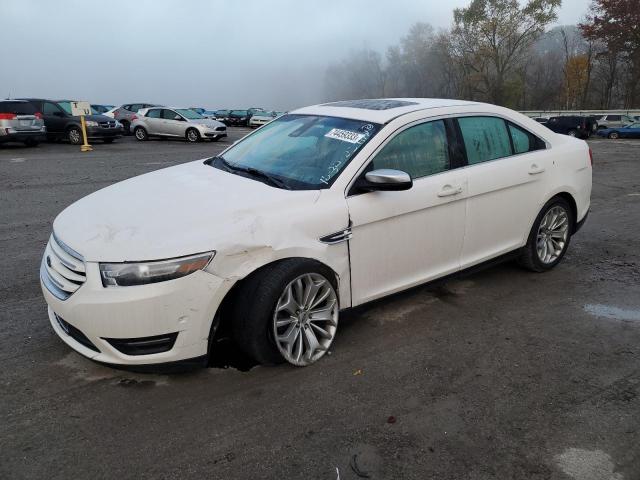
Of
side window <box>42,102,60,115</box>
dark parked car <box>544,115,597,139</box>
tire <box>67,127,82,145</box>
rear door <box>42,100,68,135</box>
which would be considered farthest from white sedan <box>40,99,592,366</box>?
dark parked car <box>544,115,597,139</box>

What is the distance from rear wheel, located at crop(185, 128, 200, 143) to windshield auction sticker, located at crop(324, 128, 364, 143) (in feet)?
65.1

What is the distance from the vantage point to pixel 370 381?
10.3 ft

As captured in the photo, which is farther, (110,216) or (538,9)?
(538,9)

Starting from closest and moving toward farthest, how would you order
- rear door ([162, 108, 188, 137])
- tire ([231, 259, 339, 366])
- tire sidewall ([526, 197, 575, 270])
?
tire ([231, 259, 339, 366]) < tire sidewall ([526, 197, 575, 270]) < rear door ([162, 108, 188, 137])

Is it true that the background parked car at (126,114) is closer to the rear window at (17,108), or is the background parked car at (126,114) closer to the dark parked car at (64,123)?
the dark parked car at (64,123)

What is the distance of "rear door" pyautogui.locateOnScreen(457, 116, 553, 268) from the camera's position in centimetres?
407

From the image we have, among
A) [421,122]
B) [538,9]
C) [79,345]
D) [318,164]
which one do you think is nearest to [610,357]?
[421,122]

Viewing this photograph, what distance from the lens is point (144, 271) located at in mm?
2709

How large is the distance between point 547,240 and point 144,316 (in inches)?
148

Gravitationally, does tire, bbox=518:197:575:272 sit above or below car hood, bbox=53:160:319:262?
below

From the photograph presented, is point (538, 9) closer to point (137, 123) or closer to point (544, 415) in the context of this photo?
point (137, 123)

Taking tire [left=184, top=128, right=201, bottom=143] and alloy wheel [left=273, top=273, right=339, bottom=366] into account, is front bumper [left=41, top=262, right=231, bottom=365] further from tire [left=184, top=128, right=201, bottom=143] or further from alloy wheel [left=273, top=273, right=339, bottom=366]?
tire [left=184, top=128, right=201, bottom=143]

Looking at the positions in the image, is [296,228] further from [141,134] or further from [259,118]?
[259,118]

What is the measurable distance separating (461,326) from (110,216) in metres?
2.54
